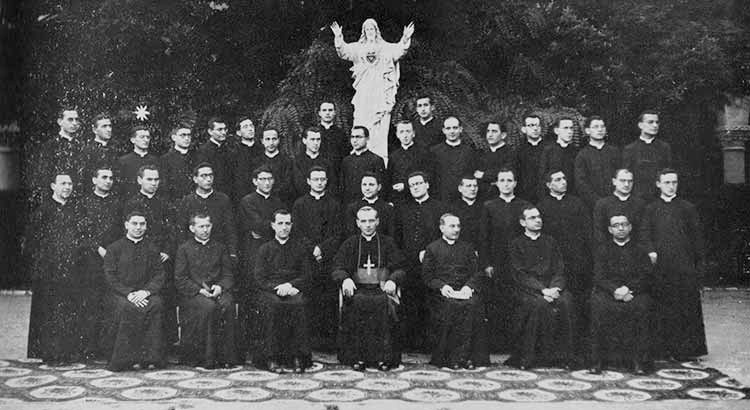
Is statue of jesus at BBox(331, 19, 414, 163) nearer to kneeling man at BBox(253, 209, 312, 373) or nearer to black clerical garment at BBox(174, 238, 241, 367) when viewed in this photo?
kneeling man at BBox(253, 209, 312, 373)

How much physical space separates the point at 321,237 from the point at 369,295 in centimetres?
75

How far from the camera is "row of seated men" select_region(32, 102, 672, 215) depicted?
249 inches

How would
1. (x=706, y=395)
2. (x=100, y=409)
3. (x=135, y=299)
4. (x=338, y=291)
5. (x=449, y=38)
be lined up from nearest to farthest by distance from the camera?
(x=100, y=409)
(x=706, y=395)
(x=135, y=299)
(x=338, y=291)
(x=449, y=38)

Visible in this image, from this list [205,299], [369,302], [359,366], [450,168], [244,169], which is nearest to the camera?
[359,366]

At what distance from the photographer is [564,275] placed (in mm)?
6039

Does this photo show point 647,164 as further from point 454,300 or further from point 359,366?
point 359,366

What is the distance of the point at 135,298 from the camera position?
225 inches

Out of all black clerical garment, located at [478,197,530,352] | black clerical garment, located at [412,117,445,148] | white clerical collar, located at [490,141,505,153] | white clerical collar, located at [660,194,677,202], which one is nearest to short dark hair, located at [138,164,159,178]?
black clerical garment, located at [412,117,445,148]

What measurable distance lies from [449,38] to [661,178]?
290 cm

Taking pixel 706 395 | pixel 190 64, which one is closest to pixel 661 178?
pixel 706 395

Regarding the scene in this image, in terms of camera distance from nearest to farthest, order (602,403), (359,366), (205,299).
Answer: (602,403) → (359,366) → (205,299)

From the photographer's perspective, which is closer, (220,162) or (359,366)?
(359,366)

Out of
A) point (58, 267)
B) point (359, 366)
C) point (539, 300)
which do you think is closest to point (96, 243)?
point (58, 267)

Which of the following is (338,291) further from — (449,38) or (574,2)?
(574,2)
